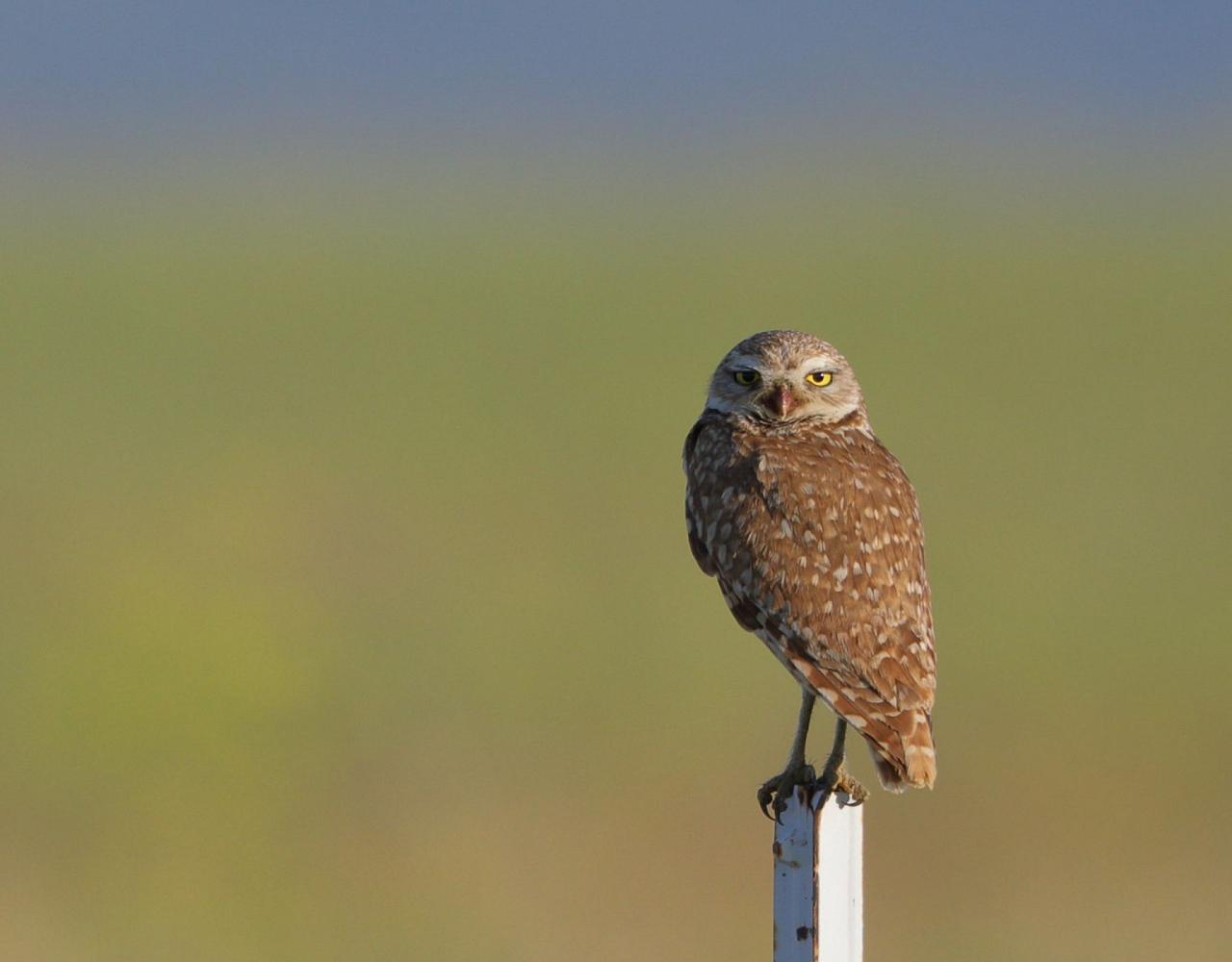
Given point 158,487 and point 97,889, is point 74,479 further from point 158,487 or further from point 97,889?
point 97,889

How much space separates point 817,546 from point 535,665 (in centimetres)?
1257

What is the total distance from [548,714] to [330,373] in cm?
2425

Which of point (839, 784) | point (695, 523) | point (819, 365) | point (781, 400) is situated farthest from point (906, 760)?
point (819, 365)

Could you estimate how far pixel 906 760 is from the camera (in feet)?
20.5

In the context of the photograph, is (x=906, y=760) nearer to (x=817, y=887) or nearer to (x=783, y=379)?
(x=817, y=887)

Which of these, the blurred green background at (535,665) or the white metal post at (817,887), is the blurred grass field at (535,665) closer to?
the blurred green background at (535,665)

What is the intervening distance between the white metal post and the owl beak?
7.11ft

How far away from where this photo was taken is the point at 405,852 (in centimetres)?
1428

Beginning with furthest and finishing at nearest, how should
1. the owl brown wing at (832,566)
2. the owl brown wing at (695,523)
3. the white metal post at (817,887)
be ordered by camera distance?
the owl brown wing at (695,523)
the owl brown wing at (832,566)
the white metal post at (817,887)

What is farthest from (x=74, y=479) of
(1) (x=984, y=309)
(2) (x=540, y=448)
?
(1) (x=984, y=309)

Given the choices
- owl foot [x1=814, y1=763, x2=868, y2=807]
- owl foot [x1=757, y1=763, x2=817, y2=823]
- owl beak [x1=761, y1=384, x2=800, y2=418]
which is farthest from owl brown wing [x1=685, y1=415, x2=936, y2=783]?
owl foot [x1=757, y1=763, x2=817, y2=823]

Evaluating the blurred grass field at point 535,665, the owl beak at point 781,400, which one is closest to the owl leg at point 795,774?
the owl beak at point 781,400

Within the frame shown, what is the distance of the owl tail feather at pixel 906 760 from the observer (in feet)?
20.5

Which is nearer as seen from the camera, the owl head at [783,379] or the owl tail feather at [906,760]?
the owl tail feather at [906,760]
